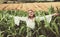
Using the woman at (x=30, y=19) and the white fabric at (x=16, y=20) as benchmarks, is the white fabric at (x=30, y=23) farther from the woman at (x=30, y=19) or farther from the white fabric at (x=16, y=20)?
the white fabric at (x=16, y=20)

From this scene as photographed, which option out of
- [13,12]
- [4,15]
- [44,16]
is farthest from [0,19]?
[44,16]

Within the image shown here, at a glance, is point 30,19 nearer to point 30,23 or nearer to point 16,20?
point 30,23

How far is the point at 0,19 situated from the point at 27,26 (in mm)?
341

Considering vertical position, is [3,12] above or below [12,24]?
above

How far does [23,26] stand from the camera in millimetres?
1715

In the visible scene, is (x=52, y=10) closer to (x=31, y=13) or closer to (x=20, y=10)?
(x=31, y=13)

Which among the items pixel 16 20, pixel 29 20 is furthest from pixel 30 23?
pixel 16 20

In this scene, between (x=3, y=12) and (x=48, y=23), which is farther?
(x=3, y=12)

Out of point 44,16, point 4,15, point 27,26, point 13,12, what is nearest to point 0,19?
point 4,15

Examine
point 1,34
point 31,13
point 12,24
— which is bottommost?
point 1,34

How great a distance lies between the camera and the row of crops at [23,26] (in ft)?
5.41

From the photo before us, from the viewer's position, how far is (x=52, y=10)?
1.70 meters

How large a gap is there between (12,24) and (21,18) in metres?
0.13

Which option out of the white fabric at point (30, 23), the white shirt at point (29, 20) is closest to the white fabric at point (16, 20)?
the white shirt at point (29, 20)
